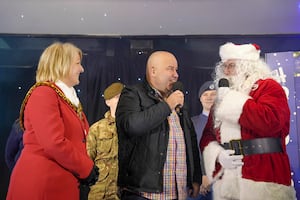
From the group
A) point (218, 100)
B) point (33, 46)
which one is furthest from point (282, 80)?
point (33, 46)

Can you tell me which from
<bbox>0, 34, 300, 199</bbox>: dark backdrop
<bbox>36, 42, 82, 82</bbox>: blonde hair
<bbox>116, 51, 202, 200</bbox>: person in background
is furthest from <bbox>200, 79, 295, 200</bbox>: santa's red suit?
<bbox>0, 34, 300, 199</bbox>: dark backdrop

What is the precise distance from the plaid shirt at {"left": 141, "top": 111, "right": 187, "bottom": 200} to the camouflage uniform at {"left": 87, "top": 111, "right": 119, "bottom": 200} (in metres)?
0.95

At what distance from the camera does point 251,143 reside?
2.15m

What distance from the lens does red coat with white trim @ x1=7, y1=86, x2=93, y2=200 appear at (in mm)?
1713

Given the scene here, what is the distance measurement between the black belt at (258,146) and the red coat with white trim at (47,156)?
89cm

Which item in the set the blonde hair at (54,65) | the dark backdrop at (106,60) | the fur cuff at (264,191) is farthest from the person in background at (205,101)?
the blonde hair at (54,65)

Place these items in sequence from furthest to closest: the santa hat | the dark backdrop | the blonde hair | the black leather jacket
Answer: the dark backdrop
the santa hat
the black leather jacket
the blonde hair

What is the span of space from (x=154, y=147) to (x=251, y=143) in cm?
56

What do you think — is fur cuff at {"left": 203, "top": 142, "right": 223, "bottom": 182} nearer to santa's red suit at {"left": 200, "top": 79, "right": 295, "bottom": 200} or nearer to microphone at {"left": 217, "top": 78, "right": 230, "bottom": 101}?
santa's red suit at {"left": 200, "top": 79, "right": 295, "bottom": 200}

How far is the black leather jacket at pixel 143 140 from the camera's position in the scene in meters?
2.05

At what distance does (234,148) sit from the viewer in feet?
7.23

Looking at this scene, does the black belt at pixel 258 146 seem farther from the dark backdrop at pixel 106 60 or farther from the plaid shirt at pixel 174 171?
the dark backdrop at pixel 106 60

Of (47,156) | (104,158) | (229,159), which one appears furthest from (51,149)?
(104,158)

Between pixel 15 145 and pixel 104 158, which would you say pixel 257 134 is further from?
pixel 15 145
